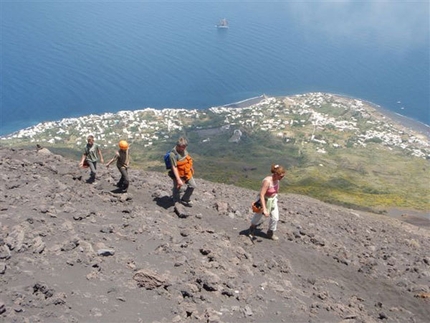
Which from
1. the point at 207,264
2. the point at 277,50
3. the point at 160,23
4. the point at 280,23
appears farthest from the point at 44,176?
the point at 280,23

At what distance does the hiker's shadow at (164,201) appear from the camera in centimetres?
1445

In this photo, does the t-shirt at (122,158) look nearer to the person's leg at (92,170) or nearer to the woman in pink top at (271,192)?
the person's leg at (92,170)

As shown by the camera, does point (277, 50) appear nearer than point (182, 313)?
No

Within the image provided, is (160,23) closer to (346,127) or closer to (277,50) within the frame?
(277,50)

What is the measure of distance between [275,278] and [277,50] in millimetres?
145040

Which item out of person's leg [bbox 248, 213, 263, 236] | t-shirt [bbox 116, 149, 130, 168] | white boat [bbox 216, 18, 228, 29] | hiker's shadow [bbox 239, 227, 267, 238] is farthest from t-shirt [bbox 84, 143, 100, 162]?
white boat [bbox 216, 18, 228, 29]

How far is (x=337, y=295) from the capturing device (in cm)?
1167

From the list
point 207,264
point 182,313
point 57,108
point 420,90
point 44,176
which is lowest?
point 182,313

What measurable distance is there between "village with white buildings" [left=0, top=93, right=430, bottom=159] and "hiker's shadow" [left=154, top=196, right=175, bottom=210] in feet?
264

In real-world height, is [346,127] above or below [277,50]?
below

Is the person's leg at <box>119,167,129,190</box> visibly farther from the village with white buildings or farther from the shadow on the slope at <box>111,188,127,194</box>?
the village with white buildings

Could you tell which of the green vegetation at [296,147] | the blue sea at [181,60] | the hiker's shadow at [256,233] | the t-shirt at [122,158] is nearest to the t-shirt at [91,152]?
the t-shirt at [122,158]

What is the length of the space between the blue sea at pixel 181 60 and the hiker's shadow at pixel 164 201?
312ft

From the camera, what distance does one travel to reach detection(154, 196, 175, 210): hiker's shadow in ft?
47.4
